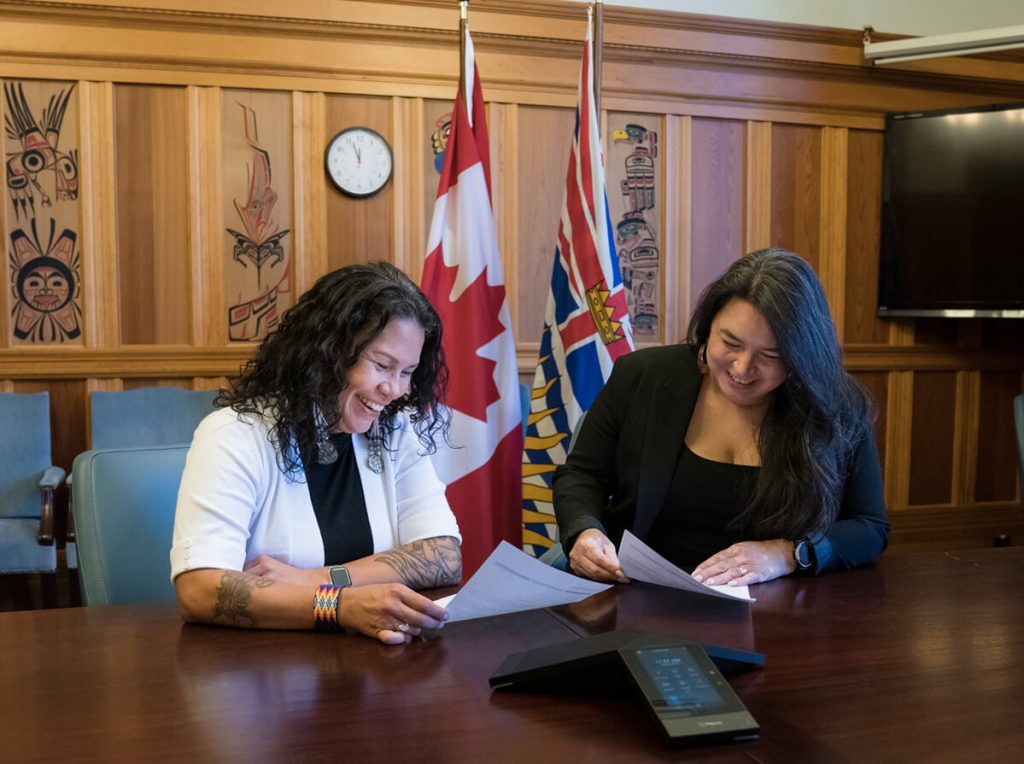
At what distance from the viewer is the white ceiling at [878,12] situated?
5.37 meters

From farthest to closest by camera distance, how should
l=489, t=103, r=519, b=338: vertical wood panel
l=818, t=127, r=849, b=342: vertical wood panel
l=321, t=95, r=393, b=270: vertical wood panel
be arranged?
l=818, t=127, r=849, b=342: vertical wood panel → l=489, t=103, r=519, b=338: vertical wood panel → l=321, t=95, r=393, b=270: vertical wood panel

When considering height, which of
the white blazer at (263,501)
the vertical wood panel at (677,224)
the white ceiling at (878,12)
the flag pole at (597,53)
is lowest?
the white blazer at (263,501)

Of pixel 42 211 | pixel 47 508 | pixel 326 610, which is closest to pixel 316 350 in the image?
pixel 326 610

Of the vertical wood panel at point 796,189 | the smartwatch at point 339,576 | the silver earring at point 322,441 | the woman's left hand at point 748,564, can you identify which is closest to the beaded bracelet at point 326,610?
the smartwatch at point 339,576

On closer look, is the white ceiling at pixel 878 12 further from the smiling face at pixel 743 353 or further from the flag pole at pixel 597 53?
the smiling face at pixel 743 353

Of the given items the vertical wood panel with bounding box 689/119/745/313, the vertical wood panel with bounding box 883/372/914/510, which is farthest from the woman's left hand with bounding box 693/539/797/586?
the vertical wood panel with bounding box 883/372/914/510

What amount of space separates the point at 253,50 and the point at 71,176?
3.28 ft

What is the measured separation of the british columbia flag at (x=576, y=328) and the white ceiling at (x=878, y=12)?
6.26 feet

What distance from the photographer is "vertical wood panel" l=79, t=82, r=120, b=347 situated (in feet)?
15.0

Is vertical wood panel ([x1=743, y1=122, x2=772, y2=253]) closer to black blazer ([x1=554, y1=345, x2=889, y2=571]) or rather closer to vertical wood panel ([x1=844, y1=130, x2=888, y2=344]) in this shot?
vertical wood panel ([x1=844, y1=130, x2=888, y2=344])

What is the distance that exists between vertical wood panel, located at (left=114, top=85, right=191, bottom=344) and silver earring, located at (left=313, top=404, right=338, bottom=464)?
9.99ft

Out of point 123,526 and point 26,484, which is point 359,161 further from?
point 123,526

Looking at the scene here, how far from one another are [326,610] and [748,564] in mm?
834

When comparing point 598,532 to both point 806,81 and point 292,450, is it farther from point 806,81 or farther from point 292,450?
point 806,81
